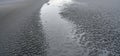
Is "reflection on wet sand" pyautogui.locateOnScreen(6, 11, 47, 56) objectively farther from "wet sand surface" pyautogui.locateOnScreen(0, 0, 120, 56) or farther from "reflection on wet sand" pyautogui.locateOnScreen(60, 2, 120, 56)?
"reflection on wet sand" pyautogui.locateOnScreen(60, 2, 120, 56)

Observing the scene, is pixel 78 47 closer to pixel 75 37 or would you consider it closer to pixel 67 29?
pixel 75 37

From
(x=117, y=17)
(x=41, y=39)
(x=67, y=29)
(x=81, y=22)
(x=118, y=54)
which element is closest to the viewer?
(x=118, y=54)

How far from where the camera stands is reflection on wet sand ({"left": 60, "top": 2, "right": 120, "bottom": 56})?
1898cm

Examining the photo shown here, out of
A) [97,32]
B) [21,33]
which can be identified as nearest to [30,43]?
[21,33]

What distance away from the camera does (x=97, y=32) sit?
24.0 meters

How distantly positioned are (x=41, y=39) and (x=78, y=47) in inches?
209

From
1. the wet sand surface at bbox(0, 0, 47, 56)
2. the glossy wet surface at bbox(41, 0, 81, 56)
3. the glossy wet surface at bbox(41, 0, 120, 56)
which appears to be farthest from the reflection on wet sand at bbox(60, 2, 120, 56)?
the wet sand surface at bbox(0, 0, 47, 56)

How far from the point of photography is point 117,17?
30.8 metres

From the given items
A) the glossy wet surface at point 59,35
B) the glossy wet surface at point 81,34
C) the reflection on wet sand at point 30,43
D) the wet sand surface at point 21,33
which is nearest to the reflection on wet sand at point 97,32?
the glossy wet surface at point 81,34

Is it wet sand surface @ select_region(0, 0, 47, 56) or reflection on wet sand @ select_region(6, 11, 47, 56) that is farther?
wet sand surface @ select_region(0, 0, 47, 56)

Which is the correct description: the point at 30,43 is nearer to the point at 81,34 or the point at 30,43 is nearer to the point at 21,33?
the point at 21,33

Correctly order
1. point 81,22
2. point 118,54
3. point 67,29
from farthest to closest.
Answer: point 81,22 → point 67,29 → point 118,54

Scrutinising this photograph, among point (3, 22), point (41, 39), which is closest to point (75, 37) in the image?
point (41, 39)

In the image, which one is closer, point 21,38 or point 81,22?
point 21,38
